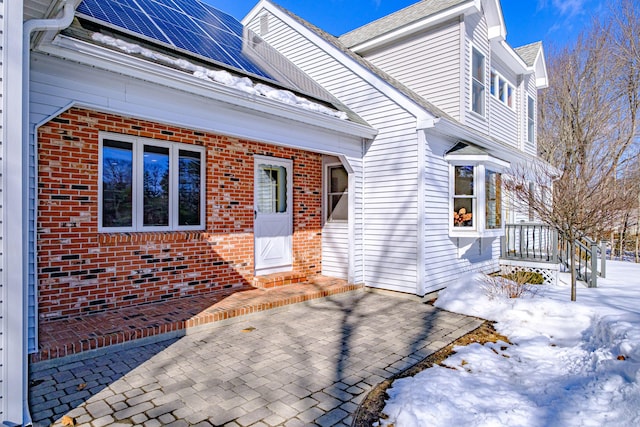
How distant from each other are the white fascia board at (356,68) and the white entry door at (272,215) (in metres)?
2.22

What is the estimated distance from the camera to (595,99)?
11812 millimetres

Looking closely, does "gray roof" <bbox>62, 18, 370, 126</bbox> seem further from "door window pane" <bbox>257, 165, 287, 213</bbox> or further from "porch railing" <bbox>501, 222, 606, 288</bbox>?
"porch railing" <bbox>501, 222, 606, 288</bbox>

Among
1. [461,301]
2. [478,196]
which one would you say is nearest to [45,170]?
[461,301]

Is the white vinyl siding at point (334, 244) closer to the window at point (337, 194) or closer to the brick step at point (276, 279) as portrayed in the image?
the window at point (337, 194)

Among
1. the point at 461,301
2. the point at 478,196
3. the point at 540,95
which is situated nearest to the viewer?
the point at 461,301

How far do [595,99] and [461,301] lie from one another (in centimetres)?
974

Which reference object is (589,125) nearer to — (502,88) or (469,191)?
(502,88)

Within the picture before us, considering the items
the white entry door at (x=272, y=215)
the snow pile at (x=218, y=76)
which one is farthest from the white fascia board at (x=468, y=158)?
the white entry door at (x=272, y=215)

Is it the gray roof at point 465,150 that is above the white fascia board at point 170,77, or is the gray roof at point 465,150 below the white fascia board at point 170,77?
below

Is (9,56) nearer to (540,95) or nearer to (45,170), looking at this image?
(45,170)

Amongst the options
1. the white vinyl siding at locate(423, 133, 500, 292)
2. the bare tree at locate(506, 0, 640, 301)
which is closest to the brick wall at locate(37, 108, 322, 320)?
the white vinyl siding at locate(423, 133, 500, 292)

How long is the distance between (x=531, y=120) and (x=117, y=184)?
12.4 meters

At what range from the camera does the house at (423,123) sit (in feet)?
22.2

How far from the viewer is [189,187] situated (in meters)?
6.02
